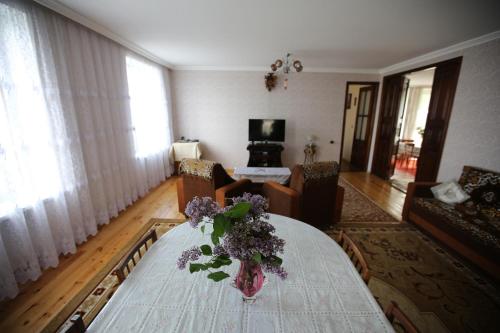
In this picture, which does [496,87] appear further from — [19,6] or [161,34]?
[19,6]

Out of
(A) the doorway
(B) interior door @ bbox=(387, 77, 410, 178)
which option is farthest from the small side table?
(A) the doorway

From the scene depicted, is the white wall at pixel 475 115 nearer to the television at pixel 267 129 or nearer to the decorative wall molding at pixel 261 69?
the decorative wall molding at pixel 261 69

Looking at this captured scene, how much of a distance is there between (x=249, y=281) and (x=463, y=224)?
2608 mm

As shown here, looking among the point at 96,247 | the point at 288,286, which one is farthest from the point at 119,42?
the point at 288,286

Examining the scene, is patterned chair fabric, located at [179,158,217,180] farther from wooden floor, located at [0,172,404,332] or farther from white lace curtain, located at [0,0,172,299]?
white lace curtain, located at [0,0,172,299]

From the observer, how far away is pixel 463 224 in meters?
2.20

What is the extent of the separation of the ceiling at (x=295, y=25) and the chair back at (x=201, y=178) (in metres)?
1.65

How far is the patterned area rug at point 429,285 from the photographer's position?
158cm

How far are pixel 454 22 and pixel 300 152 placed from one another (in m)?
3.45

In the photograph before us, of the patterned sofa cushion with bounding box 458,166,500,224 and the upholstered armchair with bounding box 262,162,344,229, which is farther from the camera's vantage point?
the upholstered armchair with bounding box 262,162,344,229

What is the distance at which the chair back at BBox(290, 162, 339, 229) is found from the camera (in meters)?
2.42

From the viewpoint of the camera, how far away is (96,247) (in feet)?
7.77

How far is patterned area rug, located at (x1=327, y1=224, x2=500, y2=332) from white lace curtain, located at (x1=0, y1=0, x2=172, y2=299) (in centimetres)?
308

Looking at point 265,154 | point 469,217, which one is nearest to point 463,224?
point 469,217
